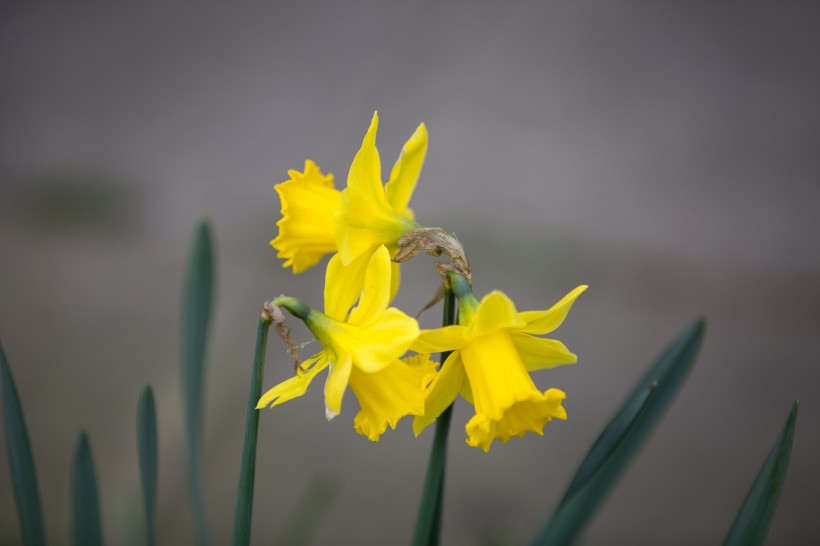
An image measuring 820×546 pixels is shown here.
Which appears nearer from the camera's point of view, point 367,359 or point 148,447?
point 367,359

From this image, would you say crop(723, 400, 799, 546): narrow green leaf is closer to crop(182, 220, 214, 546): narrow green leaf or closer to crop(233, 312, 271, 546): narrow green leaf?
crop(233, 312, 271, 546): narrow green leaf

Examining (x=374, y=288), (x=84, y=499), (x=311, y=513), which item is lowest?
(x=311, y=513)

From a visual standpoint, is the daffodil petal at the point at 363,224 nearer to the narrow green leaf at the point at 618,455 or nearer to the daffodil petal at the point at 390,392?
the daffodil petal at the point at 390,392

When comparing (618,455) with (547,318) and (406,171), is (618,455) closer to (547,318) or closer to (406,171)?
(547,318)

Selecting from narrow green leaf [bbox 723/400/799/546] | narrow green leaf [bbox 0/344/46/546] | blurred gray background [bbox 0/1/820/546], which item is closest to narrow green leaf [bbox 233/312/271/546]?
narrow green leaf [bbox 0/344/46/546]

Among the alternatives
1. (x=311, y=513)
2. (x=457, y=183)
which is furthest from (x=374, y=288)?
(x=457, y=183)

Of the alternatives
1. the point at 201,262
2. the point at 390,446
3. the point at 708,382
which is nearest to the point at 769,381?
the point at 708,382

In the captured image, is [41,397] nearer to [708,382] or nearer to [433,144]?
[433,144]

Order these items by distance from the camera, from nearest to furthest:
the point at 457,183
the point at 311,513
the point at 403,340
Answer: the point at 403,340 → the point at 311,513 → the point at 457,183
